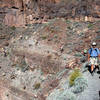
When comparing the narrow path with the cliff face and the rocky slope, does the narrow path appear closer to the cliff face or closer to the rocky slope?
the rocky slope

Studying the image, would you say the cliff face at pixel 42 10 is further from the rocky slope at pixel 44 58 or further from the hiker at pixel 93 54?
the hiker at pixel 93 54

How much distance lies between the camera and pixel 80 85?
7.50 metres

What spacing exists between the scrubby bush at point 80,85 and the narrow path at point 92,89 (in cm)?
17

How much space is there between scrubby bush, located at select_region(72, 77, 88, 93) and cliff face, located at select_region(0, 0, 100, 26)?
30.4 ft

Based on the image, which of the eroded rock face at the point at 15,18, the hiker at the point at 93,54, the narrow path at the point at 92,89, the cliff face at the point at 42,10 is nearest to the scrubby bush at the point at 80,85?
the narrow path at the point at 92,89

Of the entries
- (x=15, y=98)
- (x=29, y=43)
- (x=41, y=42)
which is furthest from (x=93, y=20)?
(x=15, y=98)

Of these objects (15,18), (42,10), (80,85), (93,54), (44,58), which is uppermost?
(42,10)

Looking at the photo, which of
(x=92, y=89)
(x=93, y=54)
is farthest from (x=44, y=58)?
(x=92, y=89)

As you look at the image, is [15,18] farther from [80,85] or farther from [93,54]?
[80,85]

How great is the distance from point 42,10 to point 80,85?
1312 centimetres

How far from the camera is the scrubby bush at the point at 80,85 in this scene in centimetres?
741

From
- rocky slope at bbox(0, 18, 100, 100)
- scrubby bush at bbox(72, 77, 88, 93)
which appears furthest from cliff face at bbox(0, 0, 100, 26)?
scrubby bush at bbox(72, 77, 88, 93)

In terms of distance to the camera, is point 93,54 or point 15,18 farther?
point 15,18

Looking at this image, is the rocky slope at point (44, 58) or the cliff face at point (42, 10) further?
the cliff face at point (42, 10)
